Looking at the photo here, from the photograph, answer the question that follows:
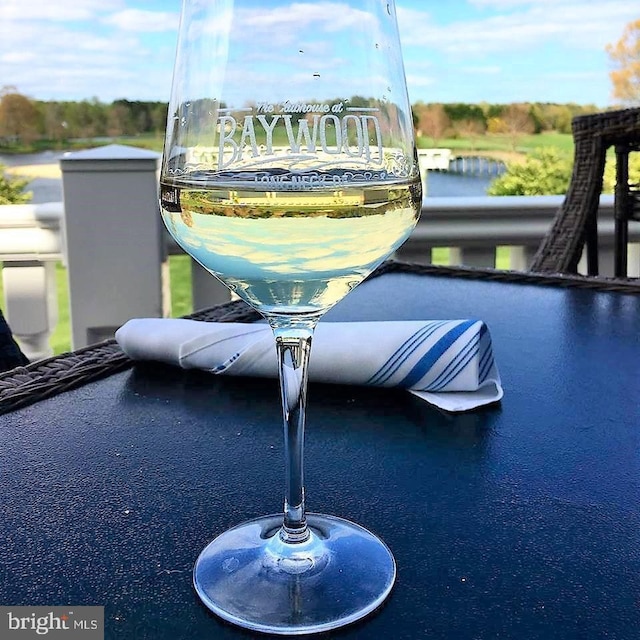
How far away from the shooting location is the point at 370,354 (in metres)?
0.66

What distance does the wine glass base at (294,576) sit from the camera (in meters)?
0.36

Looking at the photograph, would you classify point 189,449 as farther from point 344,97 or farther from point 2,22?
point 2,22

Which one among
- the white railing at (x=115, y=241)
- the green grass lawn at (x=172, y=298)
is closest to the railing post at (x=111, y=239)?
the white railing at (x=115, y=241)

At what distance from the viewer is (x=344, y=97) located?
1.23 feet

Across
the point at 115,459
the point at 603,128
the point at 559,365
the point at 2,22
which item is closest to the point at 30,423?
the point at 115,459

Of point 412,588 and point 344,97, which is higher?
point 344,97

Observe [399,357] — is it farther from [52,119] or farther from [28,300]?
[52,119]

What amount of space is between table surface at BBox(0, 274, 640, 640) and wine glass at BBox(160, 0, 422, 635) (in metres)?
0.03

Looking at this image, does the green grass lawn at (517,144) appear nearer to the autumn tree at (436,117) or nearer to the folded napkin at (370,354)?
the autumn tree at (436,117)

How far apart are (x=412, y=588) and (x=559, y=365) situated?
416 millimetres

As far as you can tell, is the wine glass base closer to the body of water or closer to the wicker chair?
the wicker chair

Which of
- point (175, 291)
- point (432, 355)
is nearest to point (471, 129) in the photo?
point (175, 291)

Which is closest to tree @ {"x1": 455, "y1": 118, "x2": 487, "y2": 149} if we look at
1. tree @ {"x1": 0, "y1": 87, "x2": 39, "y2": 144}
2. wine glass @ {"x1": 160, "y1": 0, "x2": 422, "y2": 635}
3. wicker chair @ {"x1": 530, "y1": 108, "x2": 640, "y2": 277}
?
wicker chair @ {"x1": 530, "y1": 108, "x2": 640, "y2": 277}

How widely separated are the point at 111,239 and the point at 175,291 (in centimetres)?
196
